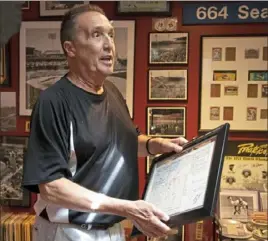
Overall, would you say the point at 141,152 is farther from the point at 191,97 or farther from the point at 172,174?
the point at 191,97

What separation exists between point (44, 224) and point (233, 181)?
1.41m

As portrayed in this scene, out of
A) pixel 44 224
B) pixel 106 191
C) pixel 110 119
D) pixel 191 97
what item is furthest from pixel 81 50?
pixel 191 97

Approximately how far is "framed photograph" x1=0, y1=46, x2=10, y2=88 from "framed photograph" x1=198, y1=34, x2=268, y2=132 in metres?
1.24

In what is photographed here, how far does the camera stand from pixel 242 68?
2324mm

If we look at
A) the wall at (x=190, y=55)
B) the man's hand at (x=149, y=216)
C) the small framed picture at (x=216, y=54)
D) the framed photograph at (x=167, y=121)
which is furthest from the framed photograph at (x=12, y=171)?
the man's hand at (x=149, y=216)

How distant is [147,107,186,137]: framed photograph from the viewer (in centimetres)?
239

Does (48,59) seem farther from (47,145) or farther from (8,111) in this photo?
(47,145)

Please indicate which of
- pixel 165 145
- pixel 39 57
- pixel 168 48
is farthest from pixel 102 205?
pixel 39 57

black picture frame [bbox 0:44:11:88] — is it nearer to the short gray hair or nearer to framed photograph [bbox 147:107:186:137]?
framed photograph [bbox 147:107:186:137]

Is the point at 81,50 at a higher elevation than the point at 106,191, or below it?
higher

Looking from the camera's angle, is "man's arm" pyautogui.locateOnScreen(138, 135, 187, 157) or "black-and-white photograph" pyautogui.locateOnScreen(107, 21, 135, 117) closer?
"man's arm" pyautogui.locateOnScreen(138, 135, 187, 157)

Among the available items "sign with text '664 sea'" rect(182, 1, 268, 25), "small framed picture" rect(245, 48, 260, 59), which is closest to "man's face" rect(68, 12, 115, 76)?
"sign with text '664 sea'" rect(182, 1, 268, 25)

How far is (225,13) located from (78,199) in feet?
5.45

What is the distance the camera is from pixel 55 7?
7.92 ft
